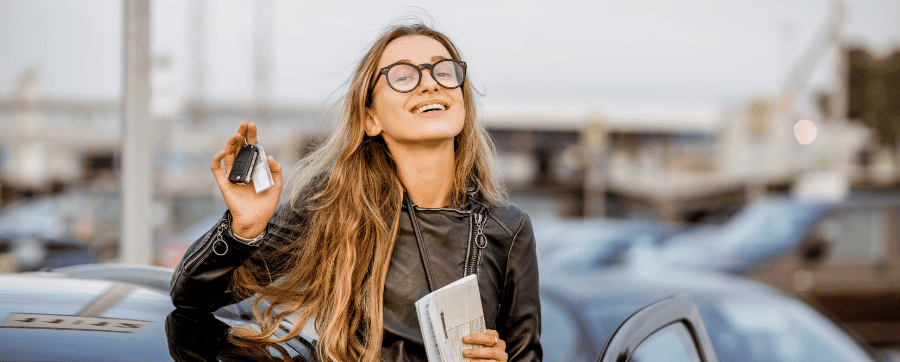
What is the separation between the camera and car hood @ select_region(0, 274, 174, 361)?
1.12 metres

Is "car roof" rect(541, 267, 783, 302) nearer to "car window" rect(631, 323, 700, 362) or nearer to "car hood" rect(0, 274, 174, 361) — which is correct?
"car window" rect(631, 323, 700, 362)

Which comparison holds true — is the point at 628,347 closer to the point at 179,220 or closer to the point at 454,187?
the point at 454,187

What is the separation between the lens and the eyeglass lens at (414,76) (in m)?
1.75

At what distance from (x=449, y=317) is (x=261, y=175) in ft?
1.67

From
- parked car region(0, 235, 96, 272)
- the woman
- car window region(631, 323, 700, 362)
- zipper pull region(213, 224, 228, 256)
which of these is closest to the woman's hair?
the woman

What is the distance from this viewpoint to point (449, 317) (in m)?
1.43

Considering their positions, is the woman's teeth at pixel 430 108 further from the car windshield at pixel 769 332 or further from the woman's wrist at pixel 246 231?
the car windshield at pixel 769 332

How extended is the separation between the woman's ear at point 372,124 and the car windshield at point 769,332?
3.97 ft

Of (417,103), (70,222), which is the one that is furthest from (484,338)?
(70,222)

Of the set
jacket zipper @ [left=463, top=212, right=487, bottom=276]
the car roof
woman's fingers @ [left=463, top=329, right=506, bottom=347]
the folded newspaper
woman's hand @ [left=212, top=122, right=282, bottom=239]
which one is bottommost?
the car roof

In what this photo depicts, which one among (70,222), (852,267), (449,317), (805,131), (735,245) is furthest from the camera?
(805,131)

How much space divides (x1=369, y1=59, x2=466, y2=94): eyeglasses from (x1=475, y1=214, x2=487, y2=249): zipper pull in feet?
1.06

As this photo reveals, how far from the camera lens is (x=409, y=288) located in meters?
1.61

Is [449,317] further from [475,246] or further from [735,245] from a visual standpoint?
[735,245]
